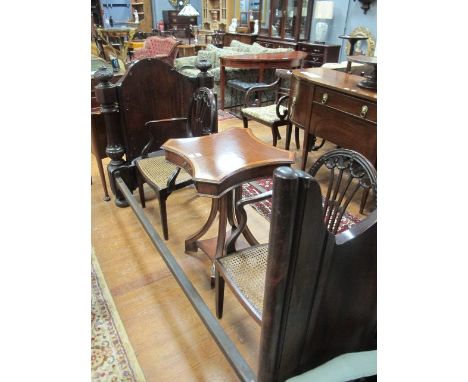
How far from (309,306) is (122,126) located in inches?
78.4

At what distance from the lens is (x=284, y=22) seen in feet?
19.7

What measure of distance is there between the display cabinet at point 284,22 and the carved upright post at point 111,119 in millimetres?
4509

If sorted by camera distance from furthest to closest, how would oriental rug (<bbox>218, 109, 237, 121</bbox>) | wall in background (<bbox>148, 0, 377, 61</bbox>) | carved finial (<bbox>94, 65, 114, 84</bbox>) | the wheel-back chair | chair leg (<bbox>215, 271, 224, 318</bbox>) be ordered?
wall in background (<bbox>148, 0, 377, 61</bbox>) < oriental rug (<bbox>218, 109, 237, 121</bbox>) < carved finial (<bbox>94, 65, 114, 84</bbox>) < chair leg (<bbox>215, 271, 224, 318</bbox>) < the wheel-back chair

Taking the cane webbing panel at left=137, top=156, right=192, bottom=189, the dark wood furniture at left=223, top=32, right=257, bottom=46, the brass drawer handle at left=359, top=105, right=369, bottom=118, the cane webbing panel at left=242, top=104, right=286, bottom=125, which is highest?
the dark wood furniture at left=223, top=32, right=257, bottom=46

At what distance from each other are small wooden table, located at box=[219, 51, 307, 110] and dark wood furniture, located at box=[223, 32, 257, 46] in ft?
6.50

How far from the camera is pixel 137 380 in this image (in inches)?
51.6

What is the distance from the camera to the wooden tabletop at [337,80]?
7.07 feet

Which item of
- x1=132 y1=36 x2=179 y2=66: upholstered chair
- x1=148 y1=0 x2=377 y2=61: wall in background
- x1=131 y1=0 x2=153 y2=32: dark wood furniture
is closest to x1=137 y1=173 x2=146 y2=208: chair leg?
x1=132 y1=36 x2=179 y2=66: upholstered chair

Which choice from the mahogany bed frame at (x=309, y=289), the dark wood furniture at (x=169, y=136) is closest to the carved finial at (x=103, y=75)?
the dark wood furniture at (x=169, y=136)

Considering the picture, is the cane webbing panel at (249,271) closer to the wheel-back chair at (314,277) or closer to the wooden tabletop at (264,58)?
the wheel-back chair at (314,277)

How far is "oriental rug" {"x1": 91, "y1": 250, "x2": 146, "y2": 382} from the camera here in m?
1.33

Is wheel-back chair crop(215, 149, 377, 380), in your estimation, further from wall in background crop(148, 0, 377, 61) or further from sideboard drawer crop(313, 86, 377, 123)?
wall in background crop(148, 0, 377, 61)
